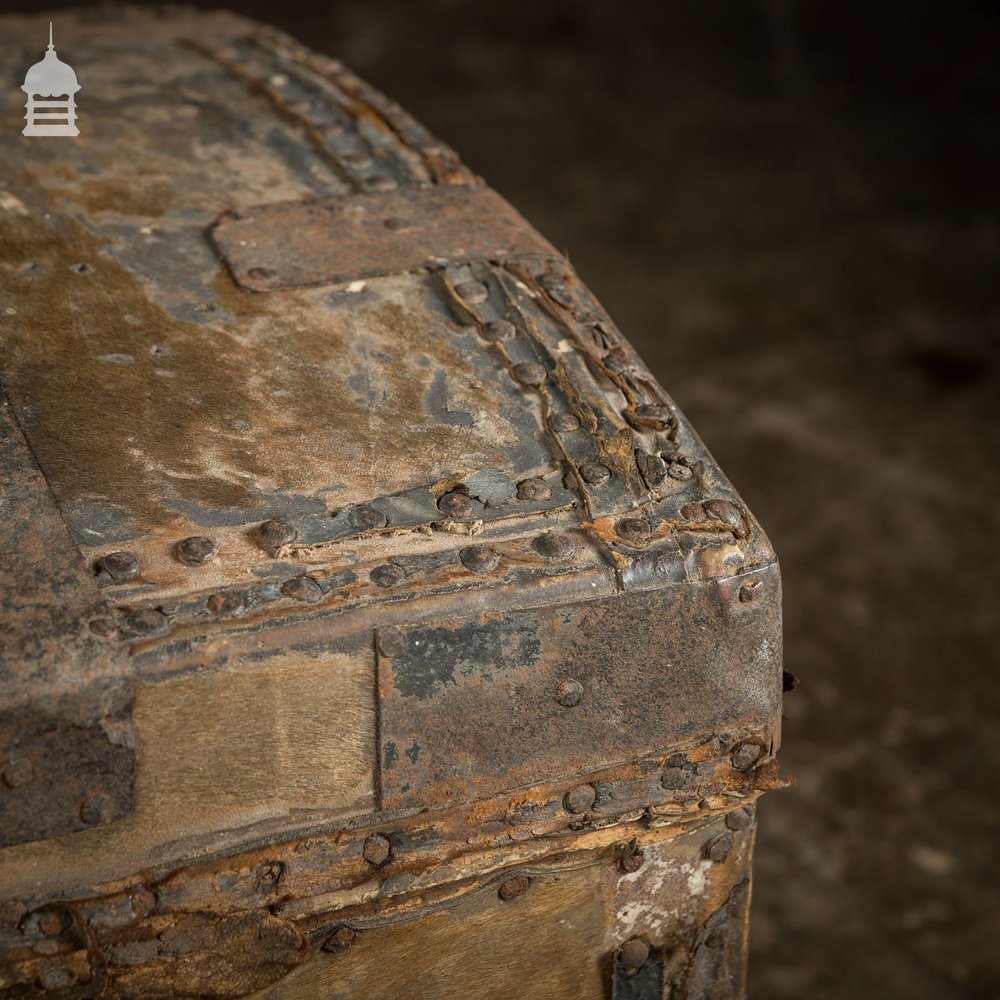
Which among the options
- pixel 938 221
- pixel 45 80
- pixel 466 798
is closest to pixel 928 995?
pixel 466 798

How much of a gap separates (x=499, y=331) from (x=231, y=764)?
515 millimetres

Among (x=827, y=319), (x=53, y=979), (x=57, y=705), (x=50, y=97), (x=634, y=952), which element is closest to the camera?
(x=57, y=705)

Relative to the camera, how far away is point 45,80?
5.88ft

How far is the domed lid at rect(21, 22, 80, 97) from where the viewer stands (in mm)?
1772

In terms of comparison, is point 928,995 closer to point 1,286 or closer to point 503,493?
point 503,493

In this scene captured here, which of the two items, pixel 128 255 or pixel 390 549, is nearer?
pixel 390 549

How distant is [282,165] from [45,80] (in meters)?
0.36

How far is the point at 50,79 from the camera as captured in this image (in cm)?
179

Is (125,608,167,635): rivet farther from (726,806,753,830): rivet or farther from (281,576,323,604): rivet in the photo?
(726,806,753,830): rivet

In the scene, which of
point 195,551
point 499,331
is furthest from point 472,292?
point 195,551

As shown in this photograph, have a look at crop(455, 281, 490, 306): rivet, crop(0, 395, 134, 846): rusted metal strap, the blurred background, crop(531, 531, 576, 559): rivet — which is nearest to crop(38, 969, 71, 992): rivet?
crop(0, 395, 134, 846): rusted metal strap

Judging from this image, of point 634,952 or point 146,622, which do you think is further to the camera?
point 634,952

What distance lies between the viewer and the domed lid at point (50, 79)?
1.77 meters

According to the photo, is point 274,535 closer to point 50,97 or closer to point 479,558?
point 479,558
